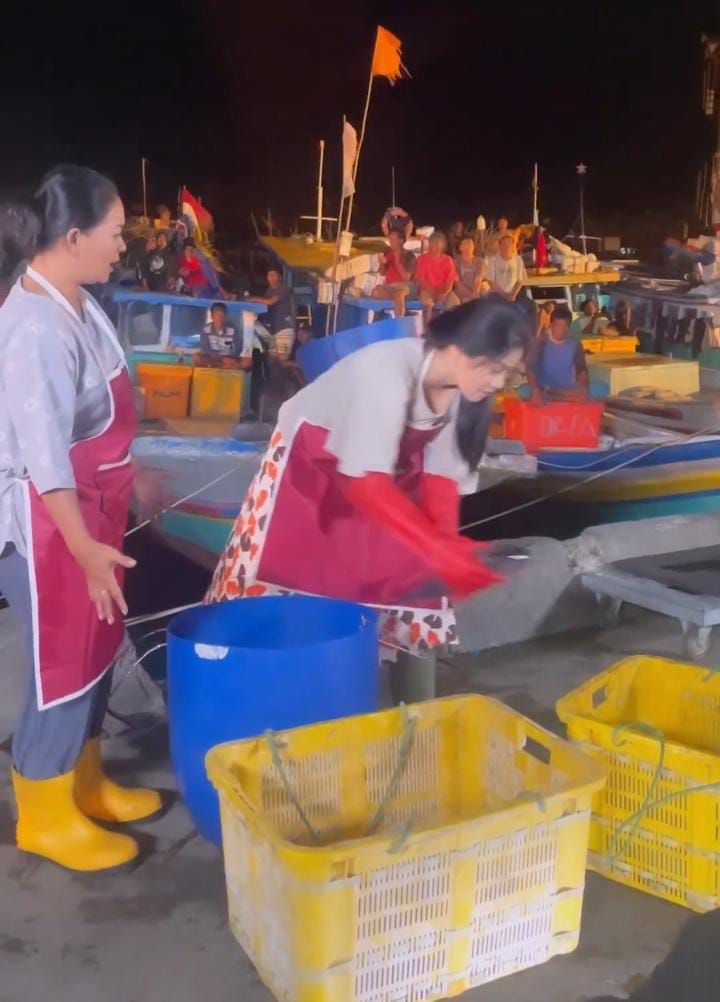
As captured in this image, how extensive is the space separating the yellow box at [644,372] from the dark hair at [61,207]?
1307 millimetres

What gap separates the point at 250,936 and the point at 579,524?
157 centimetres

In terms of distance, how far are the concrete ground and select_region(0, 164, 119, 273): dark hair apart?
117 centimetres

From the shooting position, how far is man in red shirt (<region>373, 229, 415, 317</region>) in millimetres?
2357

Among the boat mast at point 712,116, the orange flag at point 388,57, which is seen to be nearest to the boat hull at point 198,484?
the orange flag at point 388,57

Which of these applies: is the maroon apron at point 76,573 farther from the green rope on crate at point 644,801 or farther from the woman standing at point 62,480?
the green rope on crate at point 644,801

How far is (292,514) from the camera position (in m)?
2.37

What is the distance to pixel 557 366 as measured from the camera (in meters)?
2.58

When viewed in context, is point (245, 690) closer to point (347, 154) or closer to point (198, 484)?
point (198, 484)

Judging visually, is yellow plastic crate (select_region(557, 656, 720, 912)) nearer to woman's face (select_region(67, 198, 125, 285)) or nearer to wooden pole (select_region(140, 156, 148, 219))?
woman's face (select_region(67, 198, 125, 285))

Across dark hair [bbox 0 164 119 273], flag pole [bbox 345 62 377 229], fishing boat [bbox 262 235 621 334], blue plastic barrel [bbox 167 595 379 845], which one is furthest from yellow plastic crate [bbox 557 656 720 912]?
dark hair [bbox 0 164 119 273]

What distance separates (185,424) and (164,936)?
106 cm

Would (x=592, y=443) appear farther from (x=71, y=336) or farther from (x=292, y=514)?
(x=71, y=336)

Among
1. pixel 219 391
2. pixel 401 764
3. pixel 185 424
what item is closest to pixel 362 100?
pixel 219 391

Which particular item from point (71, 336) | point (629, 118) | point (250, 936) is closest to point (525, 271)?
point (629, 118)
